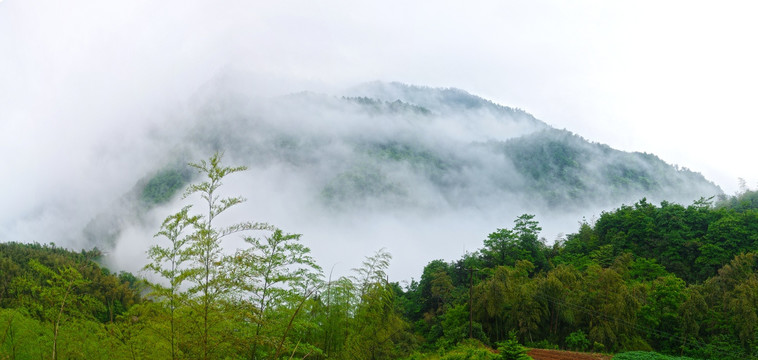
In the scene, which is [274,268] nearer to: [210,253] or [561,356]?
[210,253]

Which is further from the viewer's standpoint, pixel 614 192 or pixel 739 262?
pixel 614 192

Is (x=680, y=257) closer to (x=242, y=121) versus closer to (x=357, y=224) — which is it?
(x=357, y=224)

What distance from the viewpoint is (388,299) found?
16688 millimetres

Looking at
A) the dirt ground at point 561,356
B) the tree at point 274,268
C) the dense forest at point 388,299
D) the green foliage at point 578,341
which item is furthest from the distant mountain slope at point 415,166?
the tree at point 274,268

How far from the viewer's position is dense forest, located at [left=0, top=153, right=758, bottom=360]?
650 centimetres

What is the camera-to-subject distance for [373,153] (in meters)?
124

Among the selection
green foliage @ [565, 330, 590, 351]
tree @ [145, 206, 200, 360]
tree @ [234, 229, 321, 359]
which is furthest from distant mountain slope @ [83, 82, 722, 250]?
tree @ [145, 206, 200, 360]

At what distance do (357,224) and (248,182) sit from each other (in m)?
49.5

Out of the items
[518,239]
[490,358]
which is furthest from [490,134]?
[490,358]

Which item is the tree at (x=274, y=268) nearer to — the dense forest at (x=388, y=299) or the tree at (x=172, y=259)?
the dense forest at (x=388, y=299)

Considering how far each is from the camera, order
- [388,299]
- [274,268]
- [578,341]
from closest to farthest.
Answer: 1. [274,268]
2. [388,299]
3. [578,341]

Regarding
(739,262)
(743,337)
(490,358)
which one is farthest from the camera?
(739,262)

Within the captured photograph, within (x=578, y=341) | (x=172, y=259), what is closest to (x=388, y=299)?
(x=172, y=259)

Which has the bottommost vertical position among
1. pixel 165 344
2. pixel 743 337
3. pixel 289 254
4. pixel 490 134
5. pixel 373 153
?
pixel 743 337
